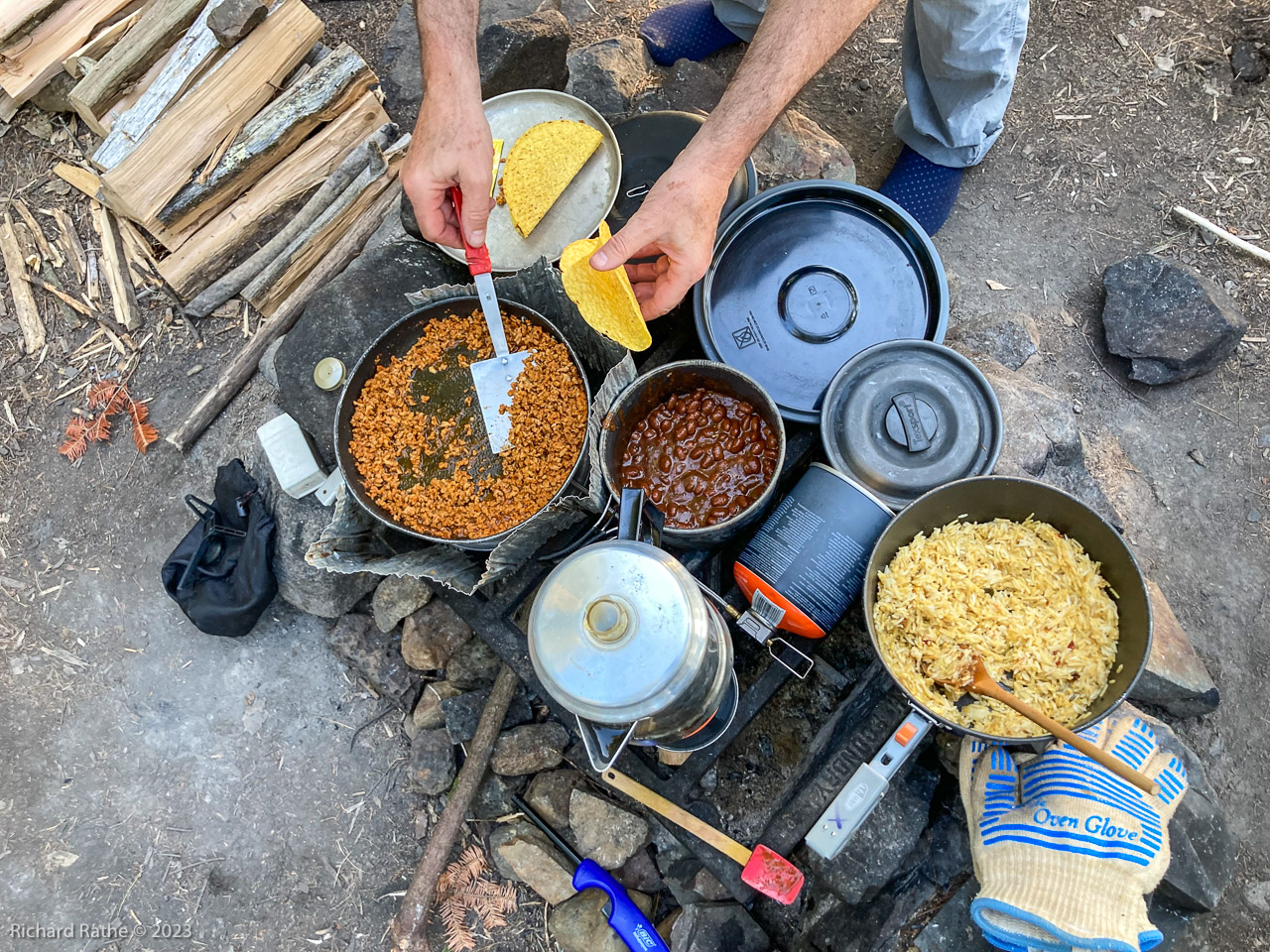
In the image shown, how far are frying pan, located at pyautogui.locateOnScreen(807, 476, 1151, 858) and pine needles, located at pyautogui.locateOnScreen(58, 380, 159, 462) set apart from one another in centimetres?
347

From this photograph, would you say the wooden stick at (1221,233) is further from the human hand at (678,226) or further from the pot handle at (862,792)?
the pot handle at (862,792)

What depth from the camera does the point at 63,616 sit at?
11.9ft

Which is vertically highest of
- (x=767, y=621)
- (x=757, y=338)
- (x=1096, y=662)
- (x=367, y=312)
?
(x=367, y=312)

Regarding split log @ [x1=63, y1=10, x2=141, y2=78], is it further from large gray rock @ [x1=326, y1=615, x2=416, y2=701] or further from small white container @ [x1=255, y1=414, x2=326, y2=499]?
large gray rock @ [x1=326, y1=615, x2=416, y2=701]

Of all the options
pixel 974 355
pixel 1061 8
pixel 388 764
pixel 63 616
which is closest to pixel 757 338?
pixel 974 355

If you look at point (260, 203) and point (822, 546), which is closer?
point (822, 546)

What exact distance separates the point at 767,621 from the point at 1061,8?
12.6ft

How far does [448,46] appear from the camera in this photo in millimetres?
2535

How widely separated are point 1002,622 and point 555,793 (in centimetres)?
186

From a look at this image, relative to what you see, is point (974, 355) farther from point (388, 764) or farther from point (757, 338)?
point (388, 764)

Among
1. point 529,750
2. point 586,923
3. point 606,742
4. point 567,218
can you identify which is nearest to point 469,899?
point 586,923

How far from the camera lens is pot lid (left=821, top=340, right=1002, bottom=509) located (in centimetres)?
274

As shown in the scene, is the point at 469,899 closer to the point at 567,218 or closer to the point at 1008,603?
the point at 1008,603

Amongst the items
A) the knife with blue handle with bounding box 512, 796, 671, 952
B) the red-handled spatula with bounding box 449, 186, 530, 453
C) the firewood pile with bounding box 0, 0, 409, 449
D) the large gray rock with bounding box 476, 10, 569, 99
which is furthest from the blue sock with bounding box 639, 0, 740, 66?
the knife with blue handle with bounding box 512, 796, 671, 952
